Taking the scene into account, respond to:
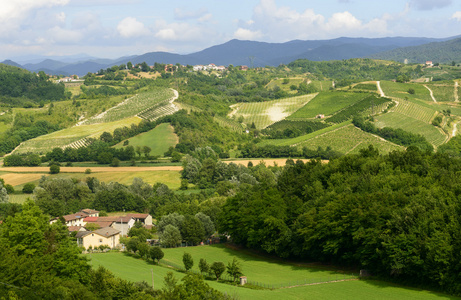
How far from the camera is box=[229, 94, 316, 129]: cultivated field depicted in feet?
493

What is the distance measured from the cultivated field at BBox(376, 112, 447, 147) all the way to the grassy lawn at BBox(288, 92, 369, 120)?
20.9m

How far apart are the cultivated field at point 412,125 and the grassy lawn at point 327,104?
68.6 ft

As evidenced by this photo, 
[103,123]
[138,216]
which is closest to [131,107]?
[103,123]

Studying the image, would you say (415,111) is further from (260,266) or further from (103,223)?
(260,266)

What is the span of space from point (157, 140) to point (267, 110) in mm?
49773

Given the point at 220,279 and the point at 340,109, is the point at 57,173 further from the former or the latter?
the point at 340,109

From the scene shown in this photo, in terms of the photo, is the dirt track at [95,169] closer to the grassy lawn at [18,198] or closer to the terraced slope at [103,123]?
the grassy lawn at [18,198]

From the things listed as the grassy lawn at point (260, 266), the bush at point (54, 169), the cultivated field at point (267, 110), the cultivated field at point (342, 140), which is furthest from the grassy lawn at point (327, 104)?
the grassy lawn at point (260, 266)

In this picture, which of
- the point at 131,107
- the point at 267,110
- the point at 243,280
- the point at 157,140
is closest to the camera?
the point at 243,280

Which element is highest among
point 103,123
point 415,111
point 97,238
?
point 415,111

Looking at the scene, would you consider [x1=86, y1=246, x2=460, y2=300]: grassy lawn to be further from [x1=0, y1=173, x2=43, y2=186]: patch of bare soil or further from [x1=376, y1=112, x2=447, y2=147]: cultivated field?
[x1=376, y1=112, x2=447, y2=147]: cultivated field

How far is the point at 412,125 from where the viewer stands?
390 ft

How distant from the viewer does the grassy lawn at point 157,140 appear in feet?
375

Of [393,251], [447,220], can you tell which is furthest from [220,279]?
[447,220]
